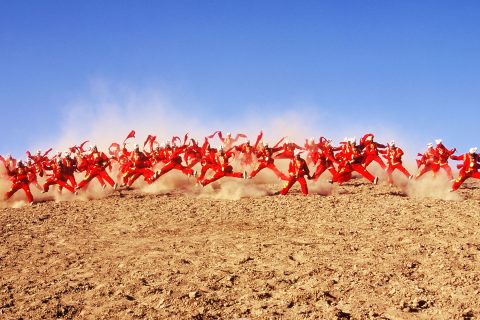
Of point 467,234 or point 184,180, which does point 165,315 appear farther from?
point 184,180

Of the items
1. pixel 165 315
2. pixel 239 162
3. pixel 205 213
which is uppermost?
pixel 239 162

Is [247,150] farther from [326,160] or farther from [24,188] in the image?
[24,188]

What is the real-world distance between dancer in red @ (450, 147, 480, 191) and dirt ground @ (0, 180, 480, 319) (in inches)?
36.4

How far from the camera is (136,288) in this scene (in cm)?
835

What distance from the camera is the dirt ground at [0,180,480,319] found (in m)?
7.52

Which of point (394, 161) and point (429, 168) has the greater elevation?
point (394, 161)

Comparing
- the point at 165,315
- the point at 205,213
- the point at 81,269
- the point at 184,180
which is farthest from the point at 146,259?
→ the point at 184,180

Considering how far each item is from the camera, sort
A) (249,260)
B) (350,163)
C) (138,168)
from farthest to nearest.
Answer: (138,168) → (350,163) → (249,260)

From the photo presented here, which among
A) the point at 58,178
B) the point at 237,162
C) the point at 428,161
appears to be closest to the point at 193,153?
the point at 237,162

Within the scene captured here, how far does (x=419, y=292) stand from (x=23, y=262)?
25.8 feet

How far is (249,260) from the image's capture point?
375 inches

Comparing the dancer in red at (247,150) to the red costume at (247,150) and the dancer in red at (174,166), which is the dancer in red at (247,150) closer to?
the red costume at (247,150)

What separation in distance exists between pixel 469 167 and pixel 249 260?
33.7 feet

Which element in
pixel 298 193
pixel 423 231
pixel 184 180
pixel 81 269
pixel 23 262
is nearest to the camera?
pixel 81 269
